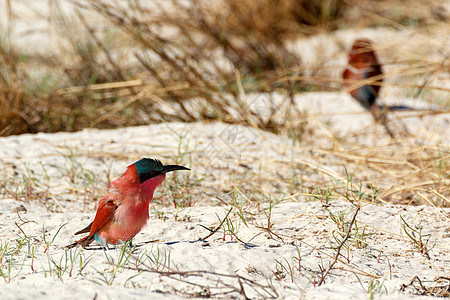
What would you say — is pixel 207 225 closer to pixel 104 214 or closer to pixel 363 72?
pixel 104 214

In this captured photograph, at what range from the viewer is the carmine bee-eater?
1681mm

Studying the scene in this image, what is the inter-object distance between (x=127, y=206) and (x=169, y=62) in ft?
6.41

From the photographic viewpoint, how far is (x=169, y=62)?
138 inches

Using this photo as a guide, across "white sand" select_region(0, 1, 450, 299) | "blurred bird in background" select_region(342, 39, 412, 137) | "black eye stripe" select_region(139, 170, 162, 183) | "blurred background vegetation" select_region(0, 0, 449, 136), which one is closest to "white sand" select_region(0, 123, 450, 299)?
"white sand" select_region(0, 1, 450, 299)

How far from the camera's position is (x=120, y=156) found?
2.89 m

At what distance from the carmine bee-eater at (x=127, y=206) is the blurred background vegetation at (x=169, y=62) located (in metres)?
1.59

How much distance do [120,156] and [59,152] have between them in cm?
30

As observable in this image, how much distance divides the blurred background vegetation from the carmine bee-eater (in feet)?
5.20

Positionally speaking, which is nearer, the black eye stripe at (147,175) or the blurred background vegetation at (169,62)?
the black eye stripe at (147,175)

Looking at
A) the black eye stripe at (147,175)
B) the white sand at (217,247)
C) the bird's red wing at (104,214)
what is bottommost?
the white sand at (217,247)

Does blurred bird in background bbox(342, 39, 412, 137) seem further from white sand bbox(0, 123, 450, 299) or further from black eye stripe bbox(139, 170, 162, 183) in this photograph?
black eye stripe bbox(139, 170, 162, 183)

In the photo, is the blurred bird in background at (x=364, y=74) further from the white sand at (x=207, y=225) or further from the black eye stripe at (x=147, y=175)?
the black eye stripe at (x=147, y=175)

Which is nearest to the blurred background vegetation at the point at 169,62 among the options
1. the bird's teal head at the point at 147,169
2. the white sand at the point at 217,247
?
the white sand at the point at 217,247

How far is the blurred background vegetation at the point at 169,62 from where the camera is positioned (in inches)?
136
